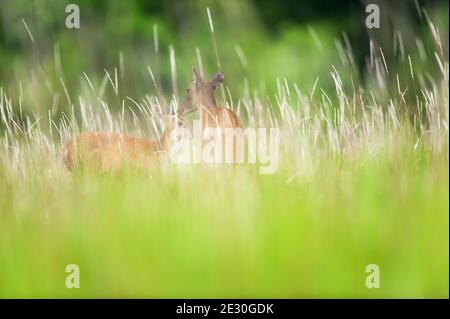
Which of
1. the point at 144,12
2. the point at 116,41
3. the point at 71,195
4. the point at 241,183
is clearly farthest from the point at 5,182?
the point at 144,12

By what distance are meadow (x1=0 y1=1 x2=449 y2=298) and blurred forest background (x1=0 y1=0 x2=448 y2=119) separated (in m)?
0.21

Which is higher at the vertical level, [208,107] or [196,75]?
[196,75]

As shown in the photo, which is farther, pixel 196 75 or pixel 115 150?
pixel 196 75

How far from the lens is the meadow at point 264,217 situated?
185 cm

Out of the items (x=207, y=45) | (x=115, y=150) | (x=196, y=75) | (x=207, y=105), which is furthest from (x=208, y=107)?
(x=207, y=45)

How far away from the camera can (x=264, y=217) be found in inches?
74.4

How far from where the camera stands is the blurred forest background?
100 inches

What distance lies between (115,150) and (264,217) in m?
0.55

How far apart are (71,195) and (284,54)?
5.05 feet

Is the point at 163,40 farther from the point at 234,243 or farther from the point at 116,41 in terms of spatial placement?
the point at 234,243

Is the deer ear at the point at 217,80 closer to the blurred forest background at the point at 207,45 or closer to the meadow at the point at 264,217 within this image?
the blurred forest background at the point at 207,45

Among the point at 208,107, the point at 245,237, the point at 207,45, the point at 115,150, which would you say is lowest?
the point at 245,237

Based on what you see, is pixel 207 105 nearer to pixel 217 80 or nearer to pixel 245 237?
pixel 217 80

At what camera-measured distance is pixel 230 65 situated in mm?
2801
